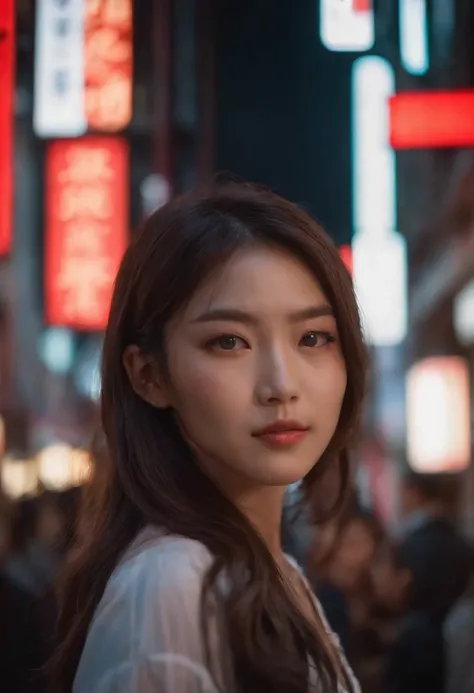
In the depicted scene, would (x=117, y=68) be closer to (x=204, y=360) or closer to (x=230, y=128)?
(x=230, y=128)

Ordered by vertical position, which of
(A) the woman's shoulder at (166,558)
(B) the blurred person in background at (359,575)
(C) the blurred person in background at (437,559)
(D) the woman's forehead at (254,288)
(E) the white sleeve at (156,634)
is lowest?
(B) the blurred person in background at (359,575)

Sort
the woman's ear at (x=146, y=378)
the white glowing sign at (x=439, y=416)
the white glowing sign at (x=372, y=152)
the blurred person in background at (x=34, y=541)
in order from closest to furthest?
the woman's ear at (x=146, y=378), the blurred person in background at (x=34, y=541), the white glowing sign at (x=372, y=152), the white glowing sign at (x=439, y=416)

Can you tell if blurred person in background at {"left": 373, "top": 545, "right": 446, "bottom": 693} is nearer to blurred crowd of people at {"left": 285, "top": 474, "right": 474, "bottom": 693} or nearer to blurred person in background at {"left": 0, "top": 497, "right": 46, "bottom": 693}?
blurred crowd of people at {"left": 285, "top": 474, "right": 474, "bottom": 693}

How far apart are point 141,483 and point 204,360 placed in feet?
0.65

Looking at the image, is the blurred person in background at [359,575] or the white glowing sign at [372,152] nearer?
the blurred person in background at [359,575]

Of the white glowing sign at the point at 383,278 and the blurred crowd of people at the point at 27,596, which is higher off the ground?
the white glowing sign at the point at 383,278

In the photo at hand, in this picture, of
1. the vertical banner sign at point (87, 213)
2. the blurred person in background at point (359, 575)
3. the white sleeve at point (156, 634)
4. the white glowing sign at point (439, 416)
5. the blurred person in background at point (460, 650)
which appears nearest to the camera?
the white sleeve at point (156, 634)

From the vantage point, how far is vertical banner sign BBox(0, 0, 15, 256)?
3.14 m

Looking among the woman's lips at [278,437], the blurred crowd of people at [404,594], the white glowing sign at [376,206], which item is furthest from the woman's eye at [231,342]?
the white glowing sign at [376,206]

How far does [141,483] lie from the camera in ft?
4.74

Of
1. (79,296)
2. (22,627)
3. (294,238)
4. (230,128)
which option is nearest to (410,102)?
(230,128)

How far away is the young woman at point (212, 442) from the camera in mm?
1230

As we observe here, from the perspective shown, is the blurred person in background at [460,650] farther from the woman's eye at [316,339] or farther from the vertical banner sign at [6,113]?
the vertical banner sign at [6,113]

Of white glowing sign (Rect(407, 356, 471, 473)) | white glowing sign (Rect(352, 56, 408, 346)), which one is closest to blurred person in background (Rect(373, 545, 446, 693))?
white glowing sign (Rect(352, 56, 408, 346))
